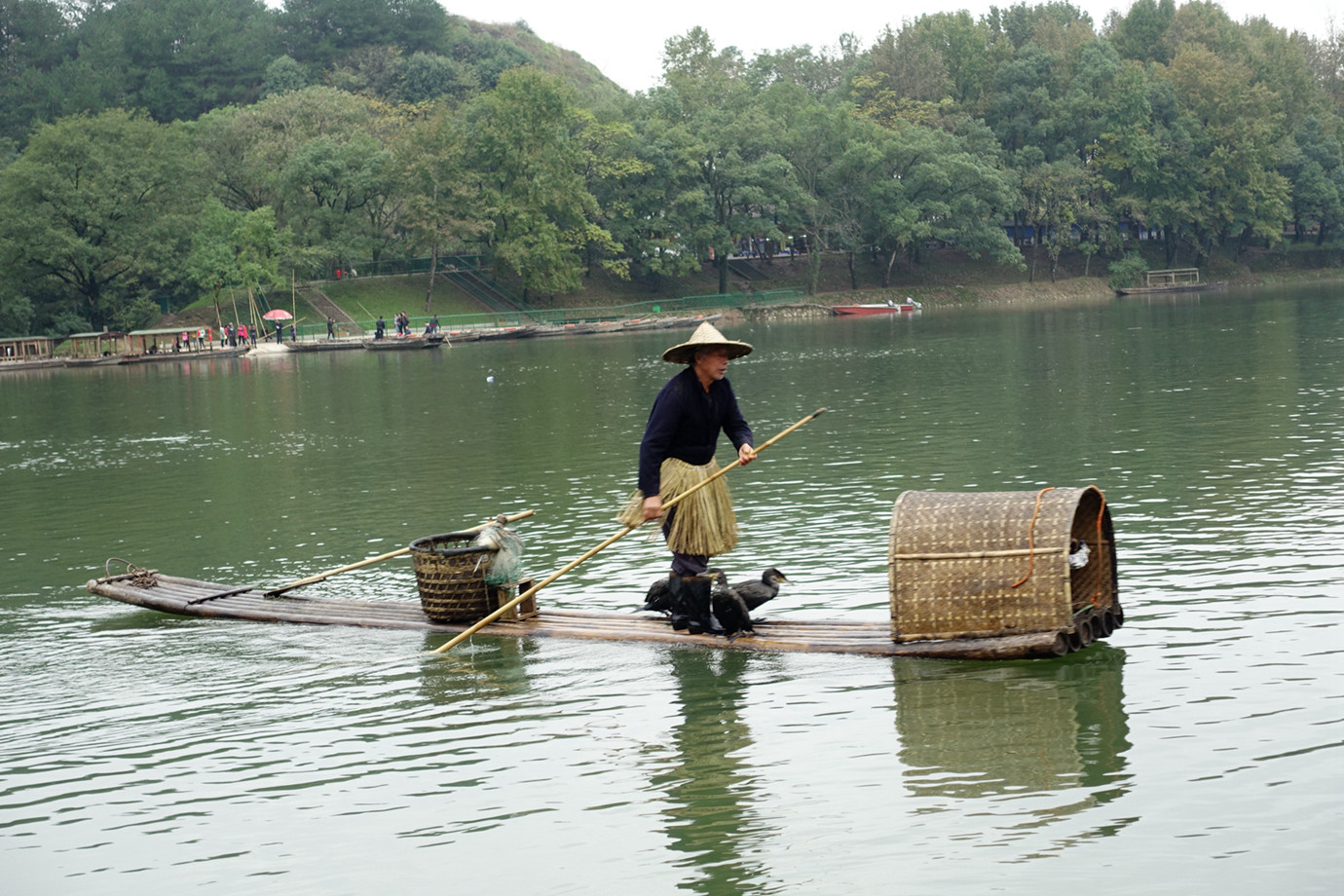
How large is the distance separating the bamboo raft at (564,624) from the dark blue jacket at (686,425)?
124cm

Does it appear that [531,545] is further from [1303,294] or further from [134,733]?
[1303,294]

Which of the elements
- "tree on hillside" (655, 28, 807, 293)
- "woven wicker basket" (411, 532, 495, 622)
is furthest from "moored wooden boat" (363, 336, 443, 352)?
"woven wicker basket" (411, 532, 495, 622)

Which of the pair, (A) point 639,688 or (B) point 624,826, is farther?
(A) point 639,688

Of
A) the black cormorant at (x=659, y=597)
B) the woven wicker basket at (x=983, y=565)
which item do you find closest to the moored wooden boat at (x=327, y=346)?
the black cormorant at (x=659, y=597)

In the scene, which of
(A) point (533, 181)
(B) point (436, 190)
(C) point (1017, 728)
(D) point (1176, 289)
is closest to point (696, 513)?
(C) point (1017, 728)

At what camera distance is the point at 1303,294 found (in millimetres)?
69688

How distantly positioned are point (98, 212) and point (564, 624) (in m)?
68.8

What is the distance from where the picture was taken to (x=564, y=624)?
10719 mm

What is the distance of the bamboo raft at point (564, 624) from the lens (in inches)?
357

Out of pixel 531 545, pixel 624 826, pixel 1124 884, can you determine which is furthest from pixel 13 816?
pixel 531 545

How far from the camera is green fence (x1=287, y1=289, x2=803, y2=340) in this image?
241 ft

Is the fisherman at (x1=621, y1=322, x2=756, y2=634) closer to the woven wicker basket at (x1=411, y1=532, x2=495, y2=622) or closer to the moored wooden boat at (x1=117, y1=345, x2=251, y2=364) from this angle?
the woven wicker basket at (x1=411, y1=532, x2=495, y2=622)

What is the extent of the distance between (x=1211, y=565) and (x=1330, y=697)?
4078 millimetres

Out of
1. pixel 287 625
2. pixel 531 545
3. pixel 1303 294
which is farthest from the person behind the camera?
pixel 1303 294
